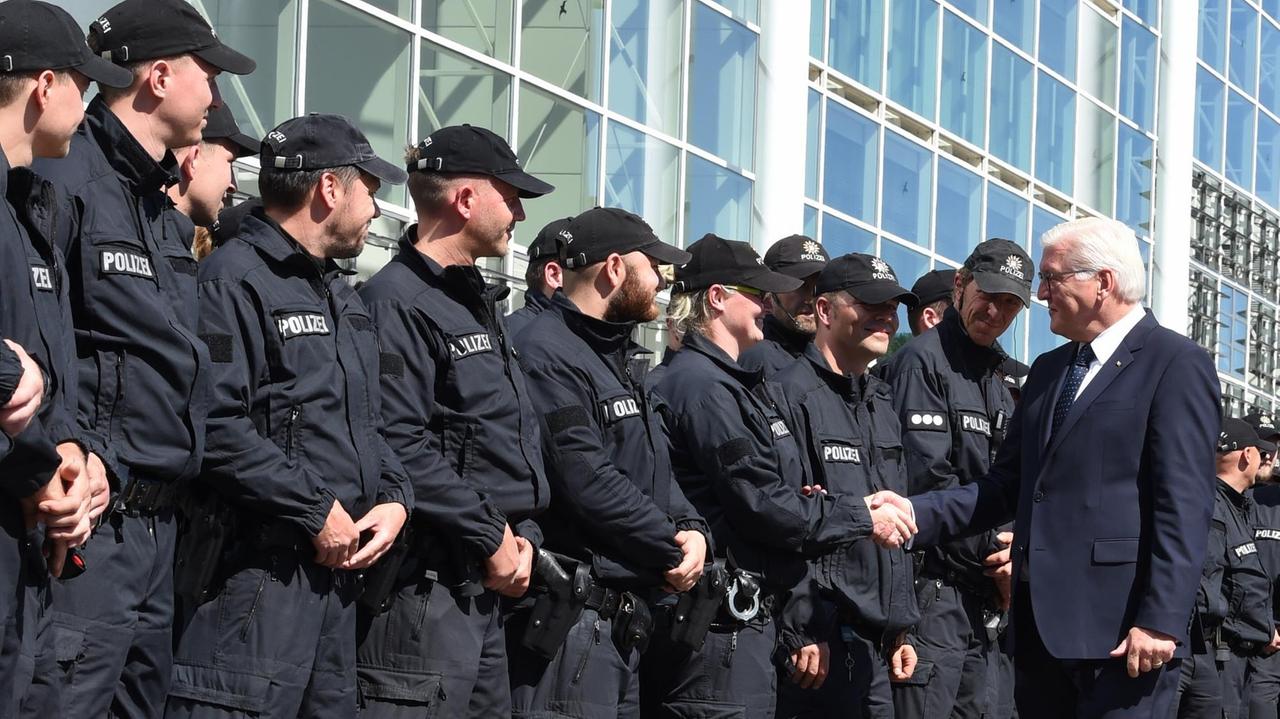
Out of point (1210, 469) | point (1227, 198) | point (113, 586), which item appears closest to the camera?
point (113, 586)

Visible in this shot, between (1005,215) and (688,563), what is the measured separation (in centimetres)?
1729

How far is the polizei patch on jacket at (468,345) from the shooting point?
580 centimetres

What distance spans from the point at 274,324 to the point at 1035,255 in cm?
1901

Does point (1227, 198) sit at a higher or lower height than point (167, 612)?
higher

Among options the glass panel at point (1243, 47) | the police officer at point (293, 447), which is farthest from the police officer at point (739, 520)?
the glass panel at point (1243, 47)

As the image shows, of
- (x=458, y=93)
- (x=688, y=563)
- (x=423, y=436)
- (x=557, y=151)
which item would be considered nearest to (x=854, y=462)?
(x=688, y=563)

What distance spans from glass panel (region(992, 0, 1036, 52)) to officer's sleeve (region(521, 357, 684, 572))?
17432mm

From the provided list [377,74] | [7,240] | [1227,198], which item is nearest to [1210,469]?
[7,240]

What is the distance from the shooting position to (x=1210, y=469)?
5922 mm

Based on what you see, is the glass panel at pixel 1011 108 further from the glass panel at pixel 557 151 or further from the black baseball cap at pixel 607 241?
the black baseball cap at pixel 607 241

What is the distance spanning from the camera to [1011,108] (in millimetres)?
23078

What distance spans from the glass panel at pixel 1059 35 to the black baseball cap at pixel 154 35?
19.7m

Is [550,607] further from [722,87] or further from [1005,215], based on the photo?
[1005,215]

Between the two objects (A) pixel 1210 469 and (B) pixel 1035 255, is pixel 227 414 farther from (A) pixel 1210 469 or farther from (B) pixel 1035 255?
(B) pixel 1035 255
